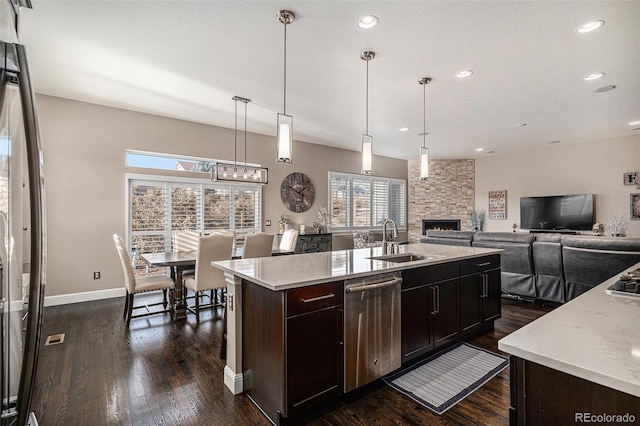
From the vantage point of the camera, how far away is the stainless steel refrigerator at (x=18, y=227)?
77cm

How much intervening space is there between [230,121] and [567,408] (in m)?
5.49

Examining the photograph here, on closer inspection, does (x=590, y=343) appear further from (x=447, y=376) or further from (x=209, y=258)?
(x=209, y=258)

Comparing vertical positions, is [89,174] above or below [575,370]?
above

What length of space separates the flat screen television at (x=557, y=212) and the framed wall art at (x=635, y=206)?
25.3 inches

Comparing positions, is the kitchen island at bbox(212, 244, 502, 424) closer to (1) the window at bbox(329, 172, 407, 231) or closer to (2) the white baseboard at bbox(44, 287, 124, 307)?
(2) the white baseboard at bbox(44, 287, 124, 307)

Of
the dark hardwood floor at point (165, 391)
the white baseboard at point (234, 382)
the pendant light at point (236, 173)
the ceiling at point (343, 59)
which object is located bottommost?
the dark hardwood floor at point (165, 391)

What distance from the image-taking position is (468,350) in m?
2.91

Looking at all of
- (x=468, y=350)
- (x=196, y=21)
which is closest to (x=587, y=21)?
(x=468, y=350)

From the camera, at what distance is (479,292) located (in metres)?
3.18

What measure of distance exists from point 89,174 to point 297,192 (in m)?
3.70

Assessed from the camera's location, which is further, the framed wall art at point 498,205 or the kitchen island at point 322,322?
the framed wall art at point 498,205

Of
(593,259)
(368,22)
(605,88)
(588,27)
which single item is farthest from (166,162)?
(605,88)

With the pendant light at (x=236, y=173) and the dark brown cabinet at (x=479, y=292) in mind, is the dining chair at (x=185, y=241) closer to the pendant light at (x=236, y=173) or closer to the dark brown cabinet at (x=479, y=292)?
the pendant light at (x=236, y=173)

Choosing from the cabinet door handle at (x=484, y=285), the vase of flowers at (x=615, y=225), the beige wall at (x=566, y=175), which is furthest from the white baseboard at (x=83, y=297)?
the vase of flowers at (x=615, y=225)
